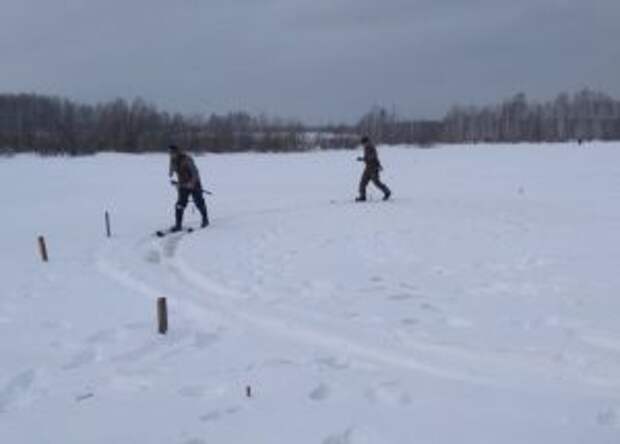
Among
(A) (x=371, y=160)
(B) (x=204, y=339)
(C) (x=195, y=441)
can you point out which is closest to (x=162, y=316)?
(B) (x=204, y=339)

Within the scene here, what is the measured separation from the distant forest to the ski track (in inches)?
1847

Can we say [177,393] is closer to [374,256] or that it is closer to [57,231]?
[374,256]

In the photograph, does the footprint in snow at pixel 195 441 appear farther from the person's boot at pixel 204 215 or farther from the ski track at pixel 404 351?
the person's boot at pixel 204 215

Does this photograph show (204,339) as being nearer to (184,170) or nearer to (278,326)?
(278,326)

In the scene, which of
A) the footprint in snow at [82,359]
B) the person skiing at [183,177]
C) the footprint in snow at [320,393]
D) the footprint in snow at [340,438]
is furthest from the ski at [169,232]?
the footprint in snow at [340,438]

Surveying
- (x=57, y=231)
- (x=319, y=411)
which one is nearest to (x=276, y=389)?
(x=319, y=411)

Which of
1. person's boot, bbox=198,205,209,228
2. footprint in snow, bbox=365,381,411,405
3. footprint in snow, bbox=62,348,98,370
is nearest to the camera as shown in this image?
footprint in snow, bbox=365,381,411,405

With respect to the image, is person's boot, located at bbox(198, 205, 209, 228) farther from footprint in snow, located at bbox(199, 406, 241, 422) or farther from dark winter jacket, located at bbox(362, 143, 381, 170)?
footprint in snow, located at bbox(199, 406, 241, 422)

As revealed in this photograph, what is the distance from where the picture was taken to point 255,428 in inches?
210

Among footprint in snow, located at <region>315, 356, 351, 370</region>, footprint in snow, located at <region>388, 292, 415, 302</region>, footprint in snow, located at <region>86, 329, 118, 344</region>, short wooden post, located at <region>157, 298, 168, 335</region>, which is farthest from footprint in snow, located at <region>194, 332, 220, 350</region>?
footprint in snow, located at <region>388, 292, 415, 302</region>

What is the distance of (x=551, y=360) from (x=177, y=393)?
3.22 meters

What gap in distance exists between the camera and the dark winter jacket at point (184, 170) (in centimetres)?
1524

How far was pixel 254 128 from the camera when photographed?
381 feet

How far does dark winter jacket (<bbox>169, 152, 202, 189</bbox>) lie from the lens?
15.2 metres
